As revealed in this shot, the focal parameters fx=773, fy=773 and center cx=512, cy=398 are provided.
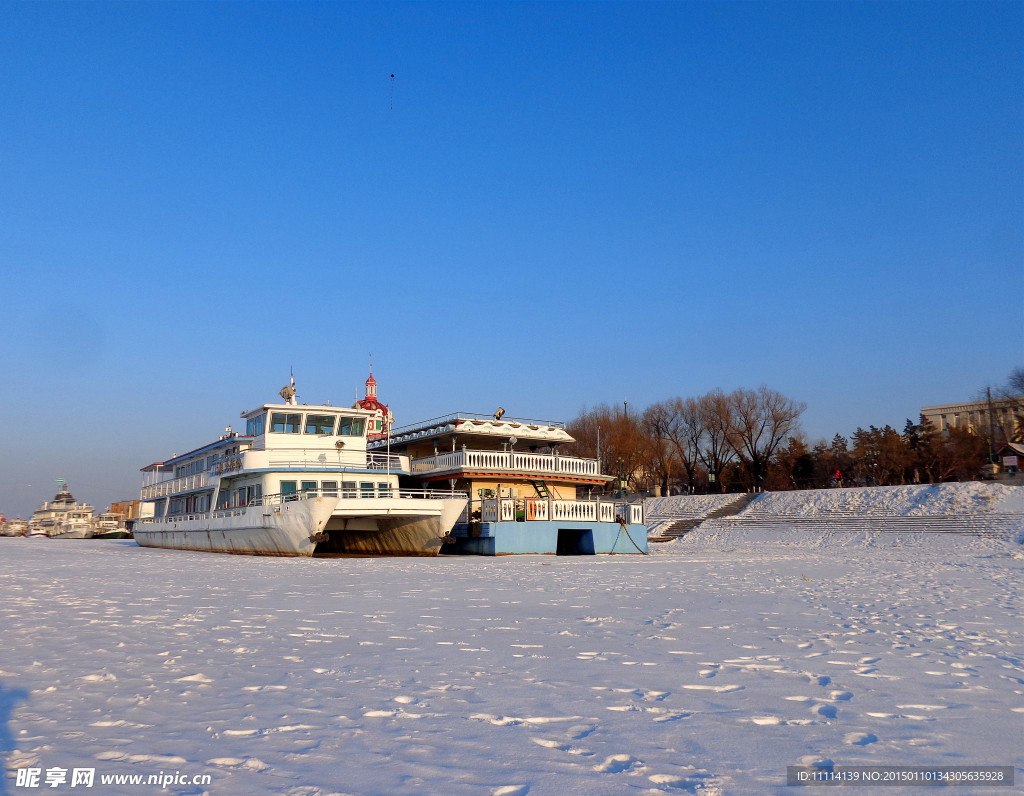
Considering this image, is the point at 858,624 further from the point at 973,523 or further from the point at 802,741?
the point at 973,523

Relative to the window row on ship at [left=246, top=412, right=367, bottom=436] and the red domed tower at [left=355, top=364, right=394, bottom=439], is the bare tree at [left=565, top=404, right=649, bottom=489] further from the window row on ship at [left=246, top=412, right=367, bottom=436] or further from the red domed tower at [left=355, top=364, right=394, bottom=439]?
the window row on ship at [left=246, top=412, right=367, bottom=436]

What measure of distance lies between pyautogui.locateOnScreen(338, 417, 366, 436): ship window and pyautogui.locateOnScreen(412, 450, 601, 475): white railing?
3577 millimetres

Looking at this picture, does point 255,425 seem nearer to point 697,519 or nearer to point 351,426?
point 351,426

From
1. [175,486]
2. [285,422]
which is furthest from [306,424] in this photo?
[175,486]

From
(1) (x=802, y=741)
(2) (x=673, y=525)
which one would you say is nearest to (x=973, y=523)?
(2) (x=673, y=525)

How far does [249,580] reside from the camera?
15.3 meters

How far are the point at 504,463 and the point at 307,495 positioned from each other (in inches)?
335

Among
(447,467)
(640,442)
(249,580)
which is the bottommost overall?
(249,580)

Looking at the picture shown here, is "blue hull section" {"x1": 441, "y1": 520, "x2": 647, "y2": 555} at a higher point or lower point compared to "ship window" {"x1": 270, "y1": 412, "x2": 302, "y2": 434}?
lower

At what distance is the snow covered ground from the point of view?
13.9 ft

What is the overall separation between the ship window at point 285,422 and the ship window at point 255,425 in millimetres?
369

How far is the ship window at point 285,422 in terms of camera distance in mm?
28672

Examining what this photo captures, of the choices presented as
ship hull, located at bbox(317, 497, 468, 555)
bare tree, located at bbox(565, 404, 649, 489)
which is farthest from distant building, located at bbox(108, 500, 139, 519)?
ship hull, located at bbox(317, 497, 468, 555)

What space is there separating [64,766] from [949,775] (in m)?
4.75
